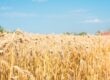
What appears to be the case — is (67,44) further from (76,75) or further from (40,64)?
(40,64)

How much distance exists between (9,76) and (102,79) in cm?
209

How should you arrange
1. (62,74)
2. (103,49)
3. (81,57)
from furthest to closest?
(103,49) → (81,57) → (62,74)

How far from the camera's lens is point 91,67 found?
5.41m

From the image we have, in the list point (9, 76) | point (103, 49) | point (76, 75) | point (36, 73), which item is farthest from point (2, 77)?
point (103, 49)

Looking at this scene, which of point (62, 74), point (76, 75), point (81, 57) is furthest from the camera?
point (81, 57)

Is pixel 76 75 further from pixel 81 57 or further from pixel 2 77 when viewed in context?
pixel 2 77

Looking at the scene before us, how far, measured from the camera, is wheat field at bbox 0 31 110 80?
404cm

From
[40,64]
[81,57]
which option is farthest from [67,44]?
[40,64]

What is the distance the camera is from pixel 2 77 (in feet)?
13.0

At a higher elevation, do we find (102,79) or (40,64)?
(40,64)

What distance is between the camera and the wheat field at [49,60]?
404 cm

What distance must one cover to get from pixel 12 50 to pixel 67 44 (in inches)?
56.7

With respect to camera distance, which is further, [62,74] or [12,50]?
[62,74]

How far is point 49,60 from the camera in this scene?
460 cm
